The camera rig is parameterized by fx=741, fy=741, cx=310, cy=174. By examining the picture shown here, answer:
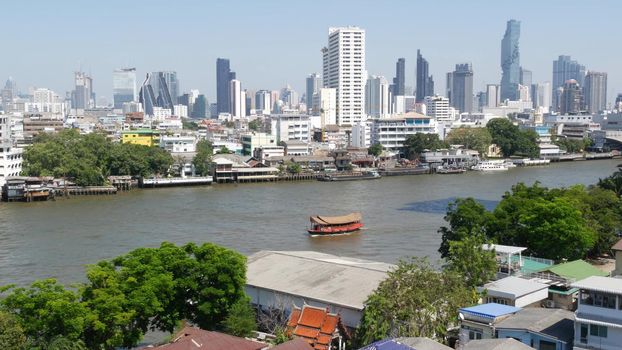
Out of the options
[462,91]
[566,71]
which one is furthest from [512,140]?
[566,71]

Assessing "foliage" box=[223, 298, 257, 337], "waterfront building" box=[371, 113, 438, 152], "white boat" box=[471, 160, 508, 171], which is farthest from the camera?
"waterfront building" box=[371, 113, 438, 152]

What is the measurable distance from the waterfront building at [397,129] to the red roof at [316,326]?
25.0m

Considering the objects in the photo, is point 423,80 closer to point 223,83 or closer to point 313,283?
point 223,83

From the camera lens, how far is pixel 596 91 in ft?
271

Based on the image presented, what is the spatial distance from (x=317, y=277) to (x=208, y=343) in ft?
7.14

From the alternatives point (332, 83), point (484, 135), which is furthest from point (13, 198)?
point (332, 83)

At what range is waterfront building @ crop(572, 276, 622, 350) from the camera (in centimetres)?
565

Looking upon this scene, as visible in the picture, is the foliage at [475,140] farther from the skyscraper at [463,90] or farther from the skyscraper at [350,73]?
the skyscraper at [463,90]

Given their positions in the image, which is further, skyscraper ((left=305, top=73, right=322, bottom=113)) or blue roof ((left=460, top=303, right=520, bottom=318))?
skyscraper ((left=305, top=73, right=322, bottom=113))

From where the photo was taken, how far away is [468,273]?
7.68m

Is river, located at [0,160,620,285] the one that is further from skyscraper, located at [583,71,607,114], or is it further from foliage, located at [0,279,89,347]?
skyscraper, located at [583,71,607,114]

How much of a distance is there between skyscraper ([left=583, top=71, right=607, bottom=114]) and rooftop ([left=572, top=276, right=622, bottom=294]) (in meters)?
81.4

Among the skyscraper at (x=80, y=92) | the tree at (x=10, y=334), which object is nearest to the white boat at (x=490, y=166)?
the tree at (x=10, y=334)

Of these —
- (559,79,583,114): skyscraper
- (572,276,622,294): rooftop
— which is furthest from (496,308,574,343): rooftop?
(559,79,583,114): skyscraper
